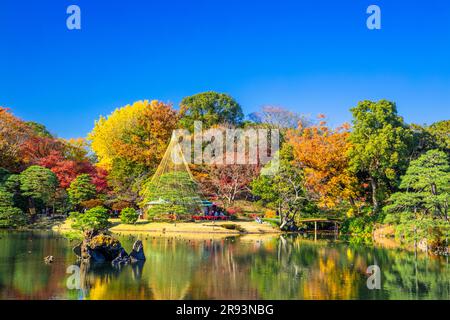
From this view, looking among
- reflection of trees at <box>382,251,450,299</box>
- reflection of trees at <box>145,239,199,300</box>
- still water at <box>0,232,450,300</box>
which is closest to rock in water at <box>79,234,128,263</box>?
still water at <box>0,232,450,300</box>

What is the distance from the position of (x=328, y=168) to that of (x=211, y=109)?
21.9 m

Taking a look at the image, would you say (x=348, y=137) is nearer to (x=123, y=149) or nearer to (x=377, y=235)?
(x=377, y=235)

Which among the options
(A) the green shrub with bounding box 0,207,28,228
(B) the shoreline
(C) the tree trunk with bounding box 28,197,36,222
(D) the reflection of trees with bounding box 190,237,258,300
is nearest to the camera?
(D) the reflection of trees with bounding box 190,237,258,300

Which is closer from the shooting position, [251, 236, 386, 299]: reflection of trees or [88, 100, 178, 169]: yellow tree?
[251, 236, 386, 299]: reflection of trees

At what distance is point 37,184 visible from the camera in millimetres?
33406

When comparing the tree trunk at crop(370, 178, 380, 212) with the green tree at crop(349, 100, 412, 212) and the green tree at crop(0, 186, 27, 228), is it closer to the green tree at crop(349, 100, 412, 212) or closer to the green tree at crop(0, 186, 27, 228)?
the green tree at crop(349, 100, 412, 212)

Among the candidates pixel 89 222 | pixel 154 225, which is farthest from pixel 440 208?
pixel 154 225

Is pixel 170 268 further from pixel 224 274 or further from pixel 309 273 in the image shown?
pixel 309 273

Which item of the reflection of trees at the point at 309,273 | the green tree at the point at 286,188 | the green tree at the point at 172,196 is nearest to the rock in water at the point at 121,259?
the reflection of trees at the point at 309,273

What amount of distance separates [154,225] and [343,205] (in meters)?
14.9

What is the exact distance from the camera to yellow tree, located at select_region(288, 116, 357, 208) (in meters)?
31.7

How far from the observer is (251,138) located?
4316cm

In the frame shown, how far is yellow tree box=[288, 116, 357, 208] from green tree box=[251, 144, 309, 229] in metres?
0.65

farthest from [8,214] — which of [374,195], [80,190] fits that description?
[374,195]
